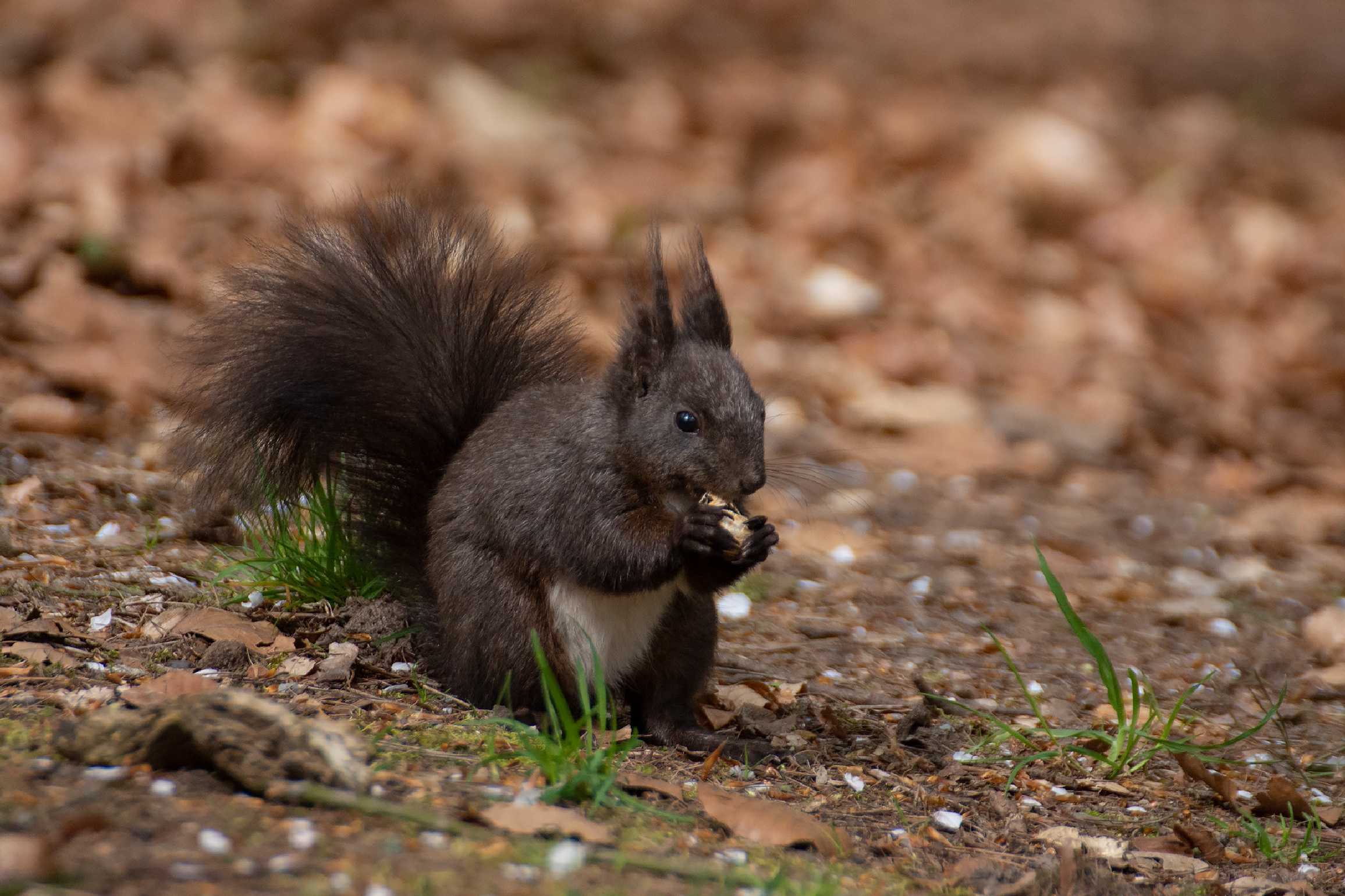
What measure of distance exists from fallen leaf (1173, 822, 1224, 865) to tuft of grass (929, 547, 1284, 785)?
0.17m

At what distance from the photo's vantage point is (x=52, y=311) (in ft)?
15.5

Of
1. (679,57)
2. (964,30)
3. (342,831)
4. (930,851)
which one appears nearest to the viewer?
(342,831)

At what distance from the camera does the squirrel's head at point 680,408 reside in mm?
2559

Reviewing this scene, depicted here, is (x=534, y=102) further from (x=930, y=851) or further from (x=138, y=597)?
(x=930, y=851)

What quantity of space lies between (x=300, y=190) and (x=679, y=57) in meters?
2.91

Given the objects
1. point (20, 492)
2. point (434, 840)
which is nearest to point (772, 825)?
point (434, 840)

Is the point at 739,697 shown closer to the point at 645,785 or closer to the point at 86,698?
the point at 645,785

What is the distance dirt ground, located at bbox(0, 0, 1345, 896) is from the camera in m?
2.21

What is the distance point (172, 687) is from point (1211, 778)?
6.52ft

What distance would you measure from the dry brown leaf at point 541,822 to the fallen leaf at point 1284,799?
1436 mm

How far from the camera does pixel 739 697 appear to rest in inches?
117

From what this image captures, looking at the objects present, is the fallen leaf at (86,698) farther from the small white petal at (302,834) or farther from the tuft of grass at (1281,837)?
the tuft of grass at (1281,837)


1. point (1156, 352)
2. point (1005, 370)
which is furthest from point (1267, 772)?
point (1156, 352)

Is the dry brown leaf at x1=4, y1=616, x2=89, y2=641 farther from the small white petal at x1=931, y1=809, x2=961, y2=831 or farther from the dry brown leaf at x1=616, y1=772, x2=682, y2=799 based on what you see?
the small white petal at x1=931, y1=809, x2=961, y2=831
